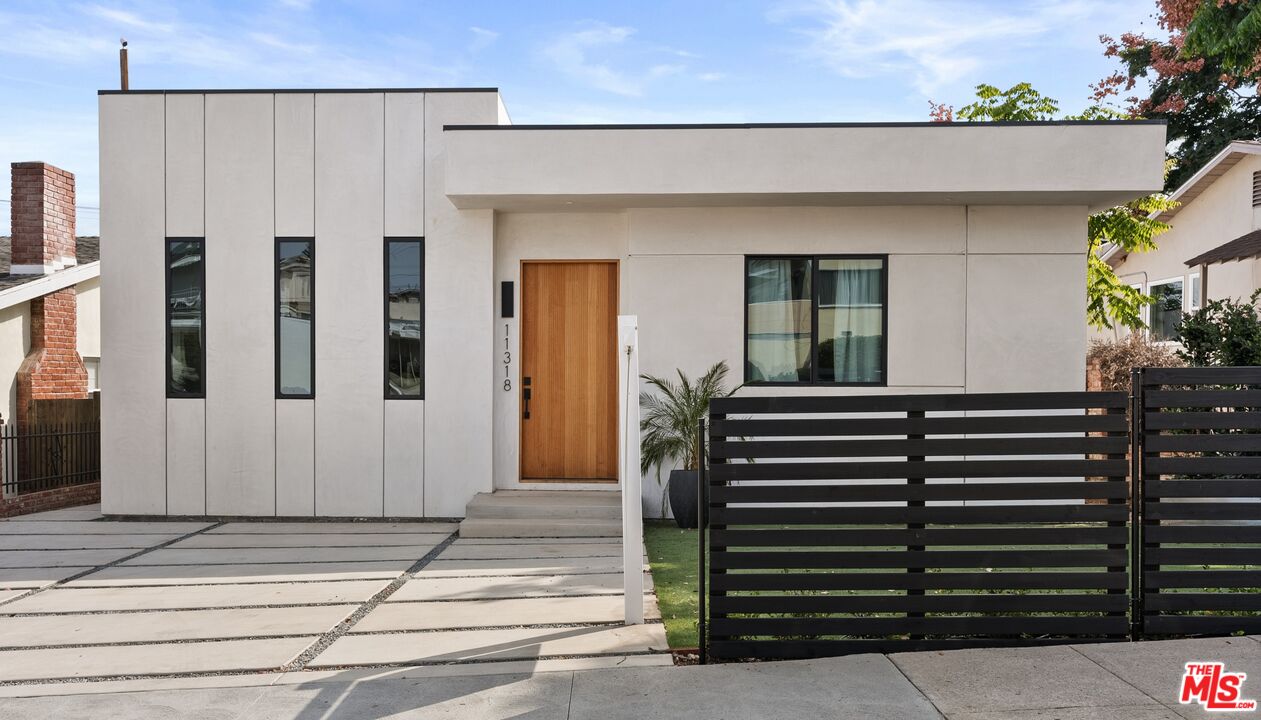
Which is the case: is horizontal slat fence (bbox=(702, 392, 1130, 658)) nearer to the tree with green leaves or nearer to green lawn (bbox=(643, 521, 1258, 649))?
Answer: green lawn (bbox=(643, 521, 1258, 649))

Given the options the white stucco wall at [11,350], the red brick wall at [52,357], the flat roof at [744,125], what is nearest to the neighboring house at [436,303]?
the flat roof at [744,125]

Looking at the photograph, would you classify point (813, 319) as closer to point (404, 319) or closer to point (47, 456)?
point (404, 319)

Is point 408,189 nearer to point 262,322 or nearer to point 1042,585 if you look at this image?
point 262,322

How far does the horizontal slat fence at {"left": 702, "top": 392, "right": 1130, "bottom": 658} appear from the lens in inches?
186

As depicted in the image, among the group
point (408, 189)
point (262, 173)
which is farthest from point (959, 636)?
point (262, 173)

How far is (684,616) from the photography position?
5.75 metres

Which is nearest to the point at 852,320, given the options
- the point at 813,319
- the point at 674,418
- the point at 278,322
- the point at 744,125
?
the point at 813,319

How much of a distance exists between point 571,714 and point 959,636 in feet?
6.86

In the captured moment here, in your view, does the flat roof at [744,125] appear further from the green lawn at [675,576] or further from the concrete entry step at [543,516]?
the green lawn at [675,576]

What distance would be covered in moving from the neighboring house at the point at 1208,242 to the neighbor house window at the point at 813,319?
24.7ft

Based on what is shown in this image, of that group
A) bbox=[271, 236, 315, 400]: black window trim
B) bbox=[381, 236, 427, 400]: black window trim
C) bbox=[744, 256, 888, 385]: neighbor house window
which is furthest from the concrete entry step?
bbox=[271, 236, 315, 400]: black window trim

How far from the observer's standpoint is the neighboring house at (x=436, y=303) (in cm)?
963

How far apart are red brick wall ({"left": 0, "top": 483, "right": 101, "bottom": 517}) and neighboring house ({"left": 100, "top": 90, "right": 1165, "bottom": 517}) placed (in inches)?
51.3

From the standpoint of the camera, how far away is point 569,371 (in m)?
10.1
